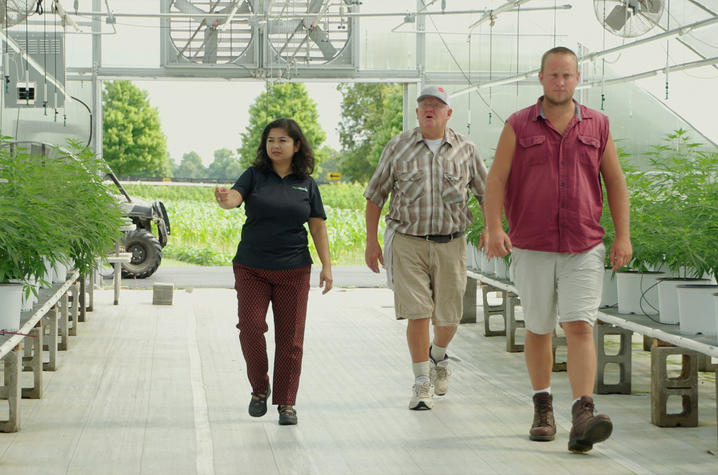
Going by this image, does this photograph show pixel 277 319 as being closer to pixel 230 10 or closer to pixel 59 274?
pixel 59 274

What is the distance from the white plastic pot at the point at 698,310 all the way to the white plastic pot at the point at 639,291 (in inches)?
24.0

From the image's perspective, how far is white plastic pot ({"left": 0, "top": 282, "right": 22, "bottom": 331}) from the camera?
4.46 metres

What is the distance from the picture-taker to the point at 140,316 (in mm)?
8906

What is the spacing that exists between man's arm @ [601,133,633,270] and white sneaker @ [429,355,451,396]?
4.80ft

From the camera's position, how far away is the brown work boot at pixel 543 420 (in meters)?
4.23

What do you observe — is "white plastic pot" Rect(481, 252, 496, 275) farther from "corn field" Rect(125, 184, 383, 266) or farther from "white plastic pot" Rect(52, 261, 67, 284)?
"corn field" Rect(125, 184, 383, 266)

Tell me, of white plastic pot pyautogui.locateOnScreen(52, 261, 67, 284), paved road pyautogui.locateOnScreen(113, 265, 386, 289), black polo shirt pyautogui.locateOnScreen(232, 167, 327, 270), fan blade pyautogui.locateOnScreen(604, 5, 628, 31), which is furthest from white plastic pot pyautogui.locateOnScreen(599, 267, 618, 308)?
paved road pyautogui.locateOnScreen(113, 265, 386, 289)

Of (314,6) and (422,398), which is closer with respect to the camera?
(422,398)

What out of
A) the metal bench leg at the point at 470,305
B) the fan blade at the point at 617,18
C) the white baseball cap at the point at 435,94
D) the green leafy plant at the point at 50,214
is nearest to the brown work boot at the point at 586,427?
the white baseball cap at the point at 435,94

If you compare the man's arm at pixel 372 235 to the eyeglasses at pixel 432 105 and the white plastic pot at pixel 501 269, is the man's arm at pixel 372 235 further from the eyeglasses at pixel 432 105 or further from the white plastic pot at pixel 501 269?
the white plastic pot at pixel 501 269

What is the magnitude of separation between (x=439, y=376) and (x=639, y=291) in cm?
110

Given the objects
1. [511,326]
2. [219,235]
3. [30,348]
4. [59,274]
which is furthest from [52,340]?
[219,235]

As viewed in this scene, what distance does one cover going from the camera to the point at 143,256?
13055 mm

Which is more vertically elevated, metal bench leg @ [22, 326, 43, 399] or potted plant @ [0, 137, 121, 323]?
potted plant @ [0, 137, 121, 323]
